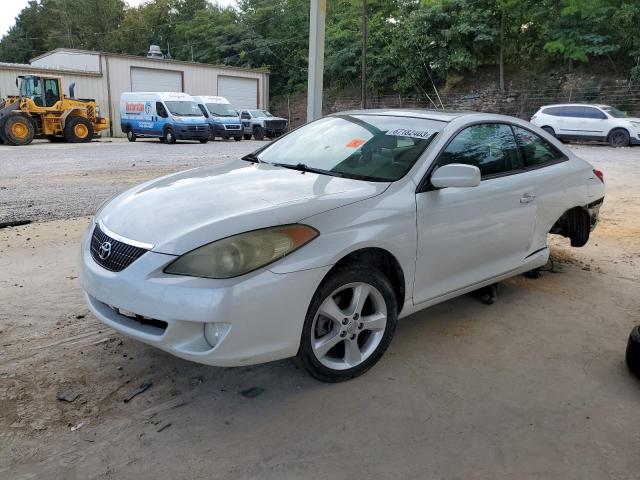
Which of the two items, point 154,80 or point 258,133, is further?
point 154,80

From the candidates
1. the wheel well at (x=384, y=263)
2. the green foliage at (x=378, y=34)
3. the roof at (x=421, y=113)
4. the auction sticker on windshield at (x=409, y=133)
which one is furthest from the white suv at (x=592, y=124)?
the wheel well at (x=384, y=263)

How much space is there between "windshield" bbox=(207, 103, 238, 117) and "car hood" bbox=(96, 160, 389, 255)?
901 inches

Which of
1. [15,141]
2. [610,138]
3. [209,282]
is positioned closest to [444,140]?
[209,282]

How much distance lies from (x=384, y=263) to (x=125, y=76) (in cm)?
3212

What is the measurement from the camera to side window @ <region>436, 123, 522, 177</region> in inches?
143

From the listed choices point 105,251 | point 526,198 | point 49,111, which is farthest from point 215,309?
point 49,111

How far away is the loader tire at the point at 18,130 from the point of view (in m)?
19.9

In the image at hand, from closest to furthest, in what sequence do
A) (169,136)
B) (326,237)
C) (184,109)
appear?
(326,237), (169,136), (184,109)

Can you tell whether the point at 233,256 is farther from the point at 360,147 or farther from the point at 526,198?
the point at 526,198

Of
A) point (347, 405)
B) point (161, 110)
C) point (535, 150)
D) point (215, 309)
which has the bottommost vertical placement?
point (347, 405)

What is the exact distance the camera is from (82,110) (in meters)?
22.2

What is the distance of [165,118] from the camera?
904 inches

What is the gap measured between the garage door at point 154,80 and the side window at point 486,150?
31.5m

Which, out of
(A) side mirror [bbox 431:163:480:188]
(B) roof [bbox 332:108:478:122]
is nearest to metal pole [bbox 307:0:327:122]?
(B) roof [bbox 332:108:478:122]
